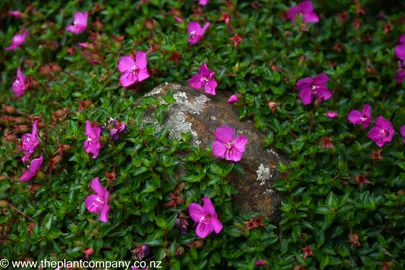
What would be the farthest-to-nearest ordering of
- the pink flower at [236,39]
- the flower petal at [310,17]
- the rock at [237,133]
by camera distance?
1. the flower petal at [310,17]
2. the pink flower at [236,39]
3. the rock at [237,133]

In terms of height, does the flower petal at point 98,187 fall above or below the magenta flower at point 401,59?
below

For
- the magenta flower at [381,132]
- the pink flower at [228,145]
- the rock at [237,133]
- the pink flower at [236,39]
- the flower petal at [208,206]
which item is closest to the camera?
the flower petal at [208,206]

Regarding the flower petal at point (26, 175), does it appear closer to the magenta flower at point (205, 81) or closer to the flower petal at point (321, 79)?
the magenta flower at point (205, 81)

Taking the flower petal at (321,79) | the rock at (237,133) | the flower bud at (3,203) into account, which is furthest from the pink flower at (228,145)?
the flower bud at (3,203)

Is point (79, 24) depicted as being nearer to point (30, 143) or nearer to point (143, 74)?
point (143, 74)

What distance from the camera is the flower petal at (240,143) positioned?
2.15 m

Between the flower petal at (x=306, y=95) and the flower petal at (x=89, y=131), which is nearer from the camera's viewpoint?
the flower petal at (x=89, y=131)

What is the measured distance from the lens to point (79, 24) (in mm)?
2920

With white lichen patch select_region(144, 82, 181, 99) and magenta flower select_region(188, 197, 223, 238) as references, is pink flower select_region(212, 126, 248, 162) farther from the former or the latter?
white lichen patch select_region(144, 82, 181, 99)

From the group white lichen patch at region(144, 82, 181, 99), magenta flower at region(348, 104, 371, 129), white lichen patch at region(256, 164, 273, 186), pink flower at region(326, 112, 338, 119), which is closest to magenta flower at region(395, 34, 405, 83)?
magenta flower at region(348, 104, 371, 129)

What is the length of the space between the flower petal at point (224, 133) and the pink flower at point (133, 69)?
496mm

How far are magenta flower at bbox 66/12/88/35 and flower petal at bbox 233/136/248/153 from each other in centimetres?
129

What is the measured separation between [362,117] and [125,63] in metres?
1.19

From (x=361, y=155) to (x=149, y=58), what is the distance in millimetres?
1128
